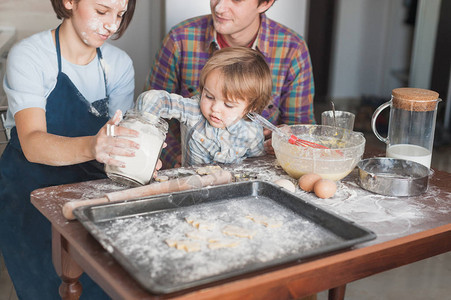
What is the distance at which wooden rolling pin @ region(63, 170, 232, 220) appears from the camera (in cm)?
106

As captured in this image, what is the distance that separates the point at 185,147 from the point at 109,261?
0.88m

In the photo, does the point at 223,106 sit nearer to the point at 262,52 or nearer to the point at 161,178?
the point at 161,178

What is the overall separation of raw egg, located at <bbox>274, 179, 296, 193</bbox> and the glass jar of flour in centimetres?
31

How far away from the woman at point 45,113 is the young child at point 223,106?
243 millimetres

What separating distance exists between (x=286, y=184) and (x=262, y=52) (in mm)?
898

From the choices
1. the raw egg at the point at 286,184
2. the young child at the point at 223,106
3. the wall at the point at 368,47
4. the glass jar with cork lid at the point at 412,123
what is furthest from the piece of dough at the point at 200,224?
the wall at the point at 368,47

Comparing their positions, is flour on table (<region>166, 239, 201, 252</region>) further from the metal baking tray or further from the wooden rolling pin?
the wooden rolling pin

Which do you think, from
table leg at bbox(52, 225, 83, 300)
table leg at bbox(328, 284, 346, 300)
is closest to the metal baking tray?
table leg at bbox(52, 225, 83, 300)

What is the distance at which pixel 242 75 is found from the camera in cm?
157

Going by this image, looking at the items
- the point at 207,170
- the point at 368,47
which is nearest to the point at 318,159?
the point at 207,170

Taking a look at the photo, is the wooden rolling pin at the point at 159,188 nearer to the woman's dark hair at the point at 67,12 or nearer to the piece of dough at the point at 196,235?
the piece of dough at the point at 196,235

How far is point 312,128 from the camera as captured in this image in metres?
1.60

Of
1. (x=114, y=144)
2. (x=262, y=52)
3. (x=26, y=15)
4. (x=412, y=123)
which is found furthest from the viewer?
(x=26, y=15)

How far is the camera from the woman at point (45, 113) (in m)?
1.49
